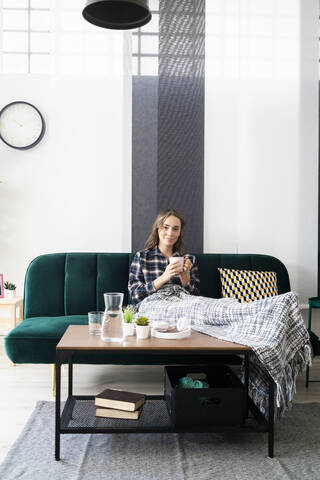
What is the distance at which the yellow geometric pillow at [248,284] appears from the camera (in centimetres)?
297

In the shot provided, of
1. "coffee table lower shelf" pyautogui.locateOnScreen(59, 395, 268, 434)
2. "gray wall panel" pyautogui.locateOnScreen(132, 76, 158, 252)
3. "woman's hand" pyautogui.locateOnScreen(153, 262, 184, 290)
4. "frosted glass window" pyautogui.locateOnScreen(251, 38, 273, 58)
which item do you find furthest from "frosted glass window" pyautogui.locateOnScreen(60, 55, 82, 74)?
"coffee table lower shelf" pyautogui.locateOnScreen(59, 395, 268, 434)

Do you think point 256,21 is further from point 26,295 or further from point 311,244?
point 26,295

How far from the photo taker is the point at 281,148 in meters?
3.56

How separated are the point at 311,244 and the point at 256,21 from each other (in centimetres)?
177

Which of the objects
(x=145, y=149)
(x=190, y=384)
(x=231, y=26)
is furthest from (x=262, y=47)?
(x=190, y=384)

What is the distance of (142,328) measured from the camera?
1.96 m

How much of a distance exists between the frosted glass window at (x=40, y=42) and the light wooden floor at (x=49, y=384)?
7.81 ft

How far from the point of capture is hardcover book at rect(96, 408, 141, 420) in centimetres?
190

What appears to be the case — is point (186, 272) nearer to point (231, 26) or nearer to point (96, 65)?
point (96, 65)

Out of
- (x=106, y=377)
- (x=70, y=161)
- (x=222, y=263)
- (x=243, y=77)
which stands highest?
(x=243, y=77)

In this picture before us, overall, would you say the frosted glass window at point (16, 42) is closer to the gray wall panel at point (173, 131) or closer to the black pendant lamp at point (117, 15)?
the gray wall panel at point (173, 131)

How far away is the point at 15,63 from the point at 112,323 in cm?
267

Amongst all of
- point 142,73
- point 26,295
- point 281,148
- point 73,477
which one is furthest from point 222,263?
point 73,477

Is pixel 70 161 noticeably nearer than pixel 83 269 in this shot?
No
